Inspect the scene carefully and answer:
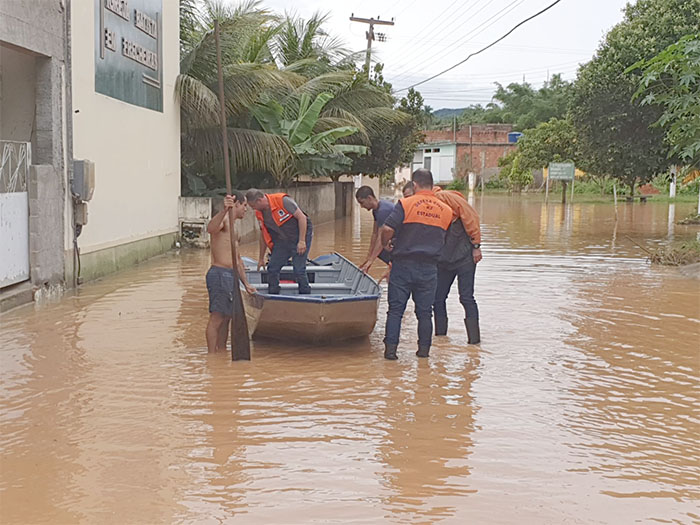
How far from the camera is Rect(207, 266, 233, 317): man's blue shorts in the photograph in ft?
27.6

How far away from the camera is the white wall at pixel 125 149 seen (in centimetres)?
1327

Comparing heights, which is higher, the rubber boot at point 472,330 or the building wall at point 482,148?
the building wall at point 482,148

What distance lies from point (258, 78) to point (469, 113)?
258ft

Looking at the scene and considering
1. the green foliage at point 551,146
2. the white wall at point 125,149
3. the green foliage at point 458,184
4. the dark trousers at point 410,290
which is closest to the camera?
the dark trousers at point 410,290

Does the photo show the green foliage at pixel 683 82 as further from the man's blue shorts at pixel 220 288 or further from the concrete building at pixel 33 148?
the concrete building at pixel 33 148

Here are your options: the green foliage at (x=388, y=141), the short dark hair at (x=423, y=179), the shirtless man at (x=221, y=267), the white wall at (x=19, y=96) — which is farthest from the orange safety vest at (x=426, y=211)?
the green foliage at (x=388, y=141)

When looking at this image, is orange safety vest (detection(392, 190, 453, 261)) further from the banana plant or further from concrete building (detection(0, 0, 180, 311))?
the banana plant

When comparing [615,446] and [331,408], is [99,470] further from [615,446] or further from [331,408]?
A: [615,446]

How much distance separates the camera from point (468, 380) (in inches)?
307

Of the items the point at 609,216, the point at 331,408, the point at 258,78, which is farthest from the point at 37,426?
the point at 609,216

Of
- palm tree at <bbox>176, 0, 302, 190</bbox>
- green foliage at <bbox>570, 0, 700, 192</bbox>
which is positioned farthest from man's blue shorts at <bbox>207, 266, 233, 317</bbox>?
green foliage at <bbox>570, 0, 700, 192</bbox>

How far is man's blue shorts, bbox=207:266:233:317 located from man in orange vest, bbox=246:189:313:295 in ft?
4.34

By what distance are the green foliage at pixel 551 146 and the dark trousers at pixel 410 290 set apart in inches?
1649

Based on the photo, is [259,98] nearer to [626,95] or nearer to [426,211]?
[626,95]
